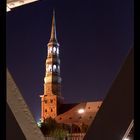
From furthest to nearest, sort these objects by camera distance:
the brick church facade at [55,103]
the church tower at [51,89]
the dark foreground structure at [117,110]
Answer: the church tower at [51,89] → the brick church facade at [55,103] → the dark foreground structure at [117,110]

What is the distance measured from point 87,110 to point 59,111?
346 inches

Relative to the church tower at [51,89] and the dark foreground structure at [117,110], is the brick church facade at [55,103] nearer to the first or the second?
the church tower at [51,89]

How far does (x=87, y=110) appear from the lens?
95312 mm

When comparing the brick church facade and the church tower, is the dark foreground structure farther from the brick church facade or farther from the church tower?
the church tower

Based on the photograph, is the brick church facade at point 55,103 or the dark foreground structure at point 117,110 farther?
the brick church facade at point 55,103

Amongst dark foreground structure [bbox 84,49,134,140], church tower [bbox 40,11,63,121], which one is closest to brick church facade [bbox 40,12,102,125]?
church tower [bbox 40,11,63,121]

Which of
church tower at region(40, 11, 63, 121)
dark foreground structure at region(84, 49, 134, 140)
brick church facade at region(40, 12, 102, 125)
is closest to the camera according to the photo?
dark foreground structure at region(84, 49, 134, 140)

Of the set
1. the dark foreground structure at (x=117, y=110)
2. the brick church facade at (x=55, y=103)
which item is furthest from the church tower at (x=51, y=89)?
the dark foreground structure at (x=117, y=110)

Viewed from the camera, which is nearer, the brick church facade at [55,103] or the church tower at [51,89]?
the brick church facade at [55,103]

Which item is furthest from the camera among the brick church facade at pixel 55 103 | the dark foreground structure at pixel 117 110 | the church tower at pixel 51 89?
the church tower at pixel 51 89

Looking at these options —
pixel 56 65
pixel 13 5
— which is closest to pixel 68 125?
pixel 56 65

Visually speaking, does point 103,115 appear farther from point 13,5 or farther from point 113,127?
point 13,5

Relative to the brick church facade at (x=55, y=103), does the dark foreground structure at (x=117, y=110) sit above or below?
below

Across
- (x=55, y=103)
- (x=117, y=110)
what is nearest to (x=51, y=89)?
(x=55, y=103)
